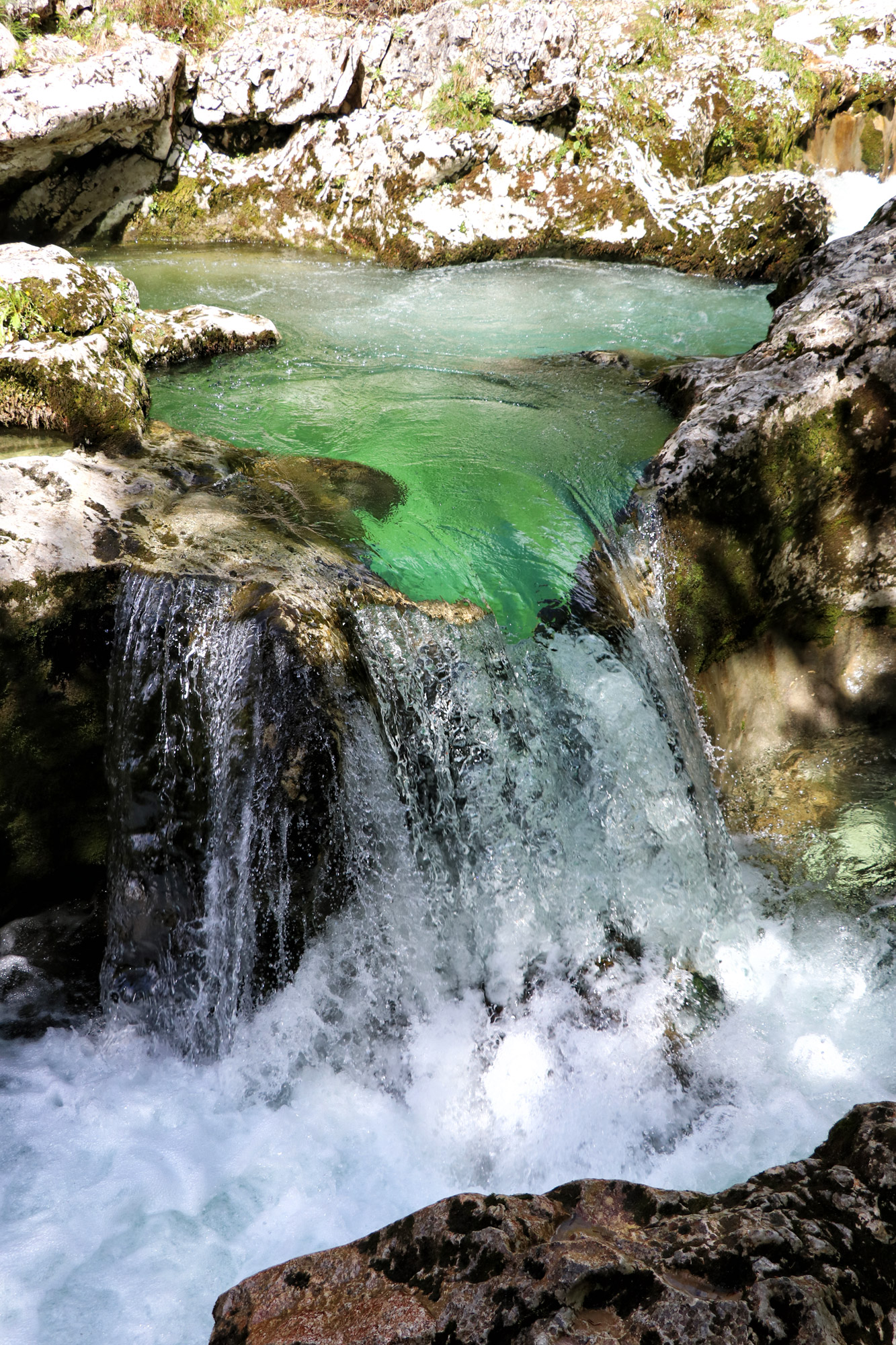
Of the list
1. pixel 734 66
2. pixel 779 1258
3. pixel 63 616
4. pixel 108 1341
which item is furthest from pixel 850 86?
pixel 108 1341

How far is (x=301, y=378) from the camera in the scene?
5.61 meters

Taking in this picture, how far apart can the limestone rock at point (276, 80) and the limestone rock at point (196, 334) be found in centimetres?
464

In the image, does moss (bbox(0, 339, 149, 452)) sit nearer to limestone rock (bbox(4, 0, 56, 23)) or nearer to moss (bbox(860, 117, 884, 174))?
limestone rock (bbox(4, 0, 56, 23))

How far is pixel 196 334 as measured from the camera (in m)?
5.79

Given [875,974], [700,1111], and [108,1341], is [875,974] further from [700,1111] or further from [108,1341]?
[108,1341]

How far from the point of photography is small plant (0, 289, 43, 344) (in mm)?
4004

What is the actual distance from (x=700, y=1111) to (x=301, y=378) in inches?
193

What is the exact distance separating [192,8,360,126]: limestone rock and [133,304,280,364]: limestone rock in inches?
183

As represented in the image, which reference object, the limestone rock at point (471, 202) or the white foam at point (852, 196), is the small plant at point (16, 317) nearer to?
the limestone rock at point (471, 202)

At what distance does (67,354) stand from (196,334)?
6.12 ft

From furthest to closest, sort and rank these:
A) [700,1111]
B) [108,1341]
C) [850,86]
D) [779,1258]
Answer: [850,86] → [700,1111] → [108,1341] → [779,1258]

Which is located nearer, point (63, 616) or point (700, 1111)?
point (700, 1111)

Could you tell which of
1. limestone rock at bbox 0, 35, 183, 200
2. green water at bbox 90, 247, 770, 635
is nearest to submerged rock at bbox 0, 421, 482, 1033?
green water at bbox 90, 247, 770, 635

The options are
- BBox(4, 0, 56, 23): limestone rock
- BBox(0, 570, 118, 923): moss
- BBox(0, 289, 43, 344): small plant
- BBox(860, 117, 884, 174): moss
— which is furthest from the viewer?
BBox(860, 117, 884, 174): moss
